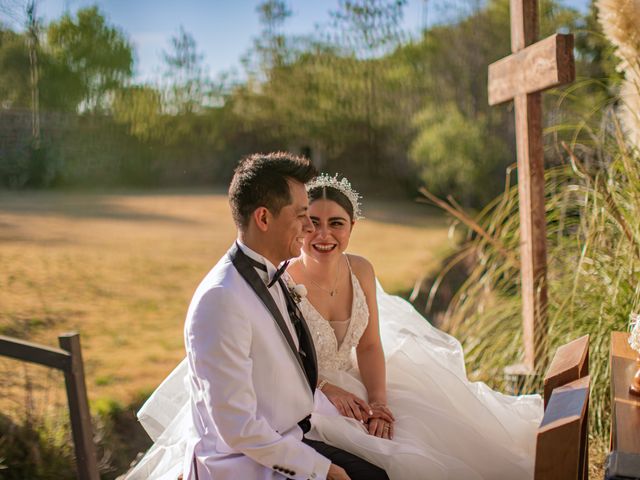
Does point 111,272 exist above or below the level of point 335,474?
below

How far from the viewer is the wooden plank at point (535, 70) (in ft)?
8.82

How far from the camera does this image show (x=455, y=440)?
197cm

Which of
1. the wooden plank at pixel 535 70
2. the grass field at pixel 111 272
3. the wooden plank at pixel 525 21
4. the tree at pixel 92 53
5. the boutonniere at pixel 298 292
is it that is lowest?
the grass field at pixel 111 272

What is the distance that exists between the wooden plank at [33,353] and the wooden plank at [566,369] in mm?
1405

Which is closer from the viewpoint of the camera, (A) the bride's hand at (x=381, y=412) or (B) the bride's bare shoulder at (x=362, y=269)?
(A) the bride's hand at (x=381, y=412)

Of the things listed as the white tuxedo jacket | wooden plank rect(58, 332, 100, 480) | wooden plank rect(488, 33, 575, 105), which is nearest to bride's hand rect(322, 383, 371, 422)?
the white tuxedo jacket

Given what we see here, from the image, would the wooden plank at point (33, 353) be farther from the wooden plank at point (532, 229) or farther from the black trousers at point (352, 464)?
the wooden plank at point (532, 229)

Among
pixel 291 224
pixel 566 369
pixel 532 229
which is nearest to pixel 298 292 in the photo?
pixel 291 224

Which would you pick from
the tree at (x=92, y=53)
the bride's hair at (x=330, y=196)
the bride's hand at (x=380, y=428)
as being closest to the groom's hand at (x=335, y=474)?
the bride's hand at (x=380, y=428)

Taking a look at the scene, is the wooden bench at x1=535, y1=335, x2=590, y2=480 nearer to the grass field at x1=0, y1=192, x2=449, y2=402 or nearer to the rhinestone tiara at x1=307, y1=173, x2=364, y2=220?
the rhinestone tiara at x1=307, y1=173, x2=364, y2=220

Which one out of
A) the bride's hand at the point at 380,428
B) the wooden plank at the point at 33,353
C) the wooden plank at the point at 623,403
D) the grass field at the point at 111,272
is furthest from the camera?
the grass field at the point at 111,272

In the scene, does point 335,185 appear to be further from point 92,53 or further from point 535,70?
point 92,53

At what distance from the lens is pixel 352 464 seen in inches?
68.9

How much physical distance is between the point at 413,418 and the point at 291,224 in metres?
0.75
